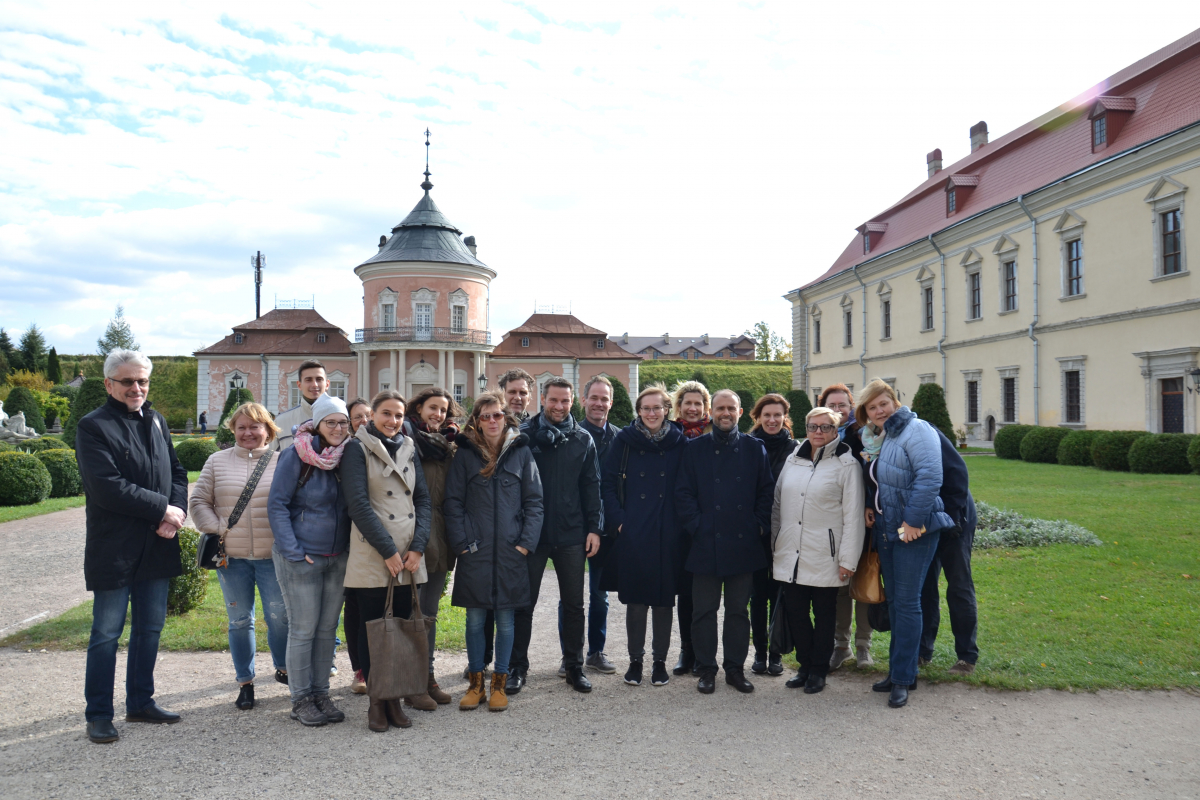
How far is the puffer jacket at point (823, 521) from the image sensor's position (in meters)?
4.86

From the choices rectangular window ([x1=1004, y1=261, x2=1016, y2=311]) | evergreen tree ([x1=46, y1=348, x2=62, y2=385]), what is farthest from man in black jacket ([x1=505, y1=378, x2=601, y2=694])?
evergreen tree ([x1=46, y1=348, x2=62, y2=385])

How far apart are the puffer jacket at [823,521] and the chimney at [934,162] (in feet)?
131

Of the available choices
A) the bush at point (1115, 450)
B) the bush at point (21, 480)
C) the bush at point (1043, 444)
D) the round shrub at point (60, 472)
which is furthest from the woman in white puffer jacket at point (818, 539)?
the bush at point (1043, 444)

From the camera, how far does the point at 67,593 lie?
7.72 meters

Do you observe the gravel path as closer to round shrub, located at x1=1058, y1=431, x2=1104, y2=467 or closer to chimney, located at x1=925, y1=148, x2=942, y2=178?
round shrub, located at x1=1058, y1=431, x2=1104, y2=467

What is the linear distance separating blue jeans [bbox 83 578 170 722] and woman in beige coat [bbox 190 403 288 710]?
1.25 ft

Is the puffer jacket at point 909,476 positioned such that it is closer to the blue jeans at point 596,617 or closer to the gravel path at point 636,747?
the gravel path at point 636,747

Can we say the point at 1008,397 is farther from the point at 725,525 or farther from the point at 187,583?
the point at 187,583

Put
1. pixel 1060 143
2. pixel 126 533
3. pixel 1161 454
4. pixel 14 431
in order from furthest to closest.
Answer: pixel 1060 143
pixel 14 431
pixel 1161 454
pixel 126 533

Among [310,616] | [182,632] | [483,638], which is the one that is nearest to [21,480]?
[182,632]

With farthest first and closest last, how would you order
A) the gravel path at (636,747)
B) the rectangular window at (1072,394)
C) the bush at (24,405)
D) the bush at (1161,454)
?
the bush at (24,405), the rectangular window at (1072,394), the bush at (1161,454), the gravel path at (636,747)

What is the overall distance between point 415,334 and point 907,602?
133 ft

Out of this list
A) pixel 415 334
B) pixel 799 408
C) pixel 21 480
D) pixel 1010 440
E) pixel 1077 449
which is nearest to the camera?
pixel 21 480

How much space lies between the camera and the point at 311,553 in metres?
4.38
